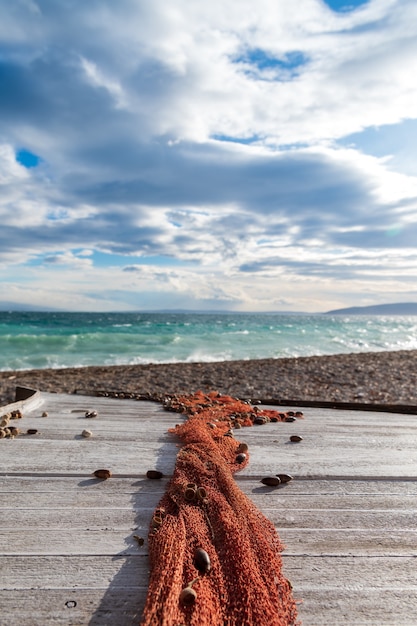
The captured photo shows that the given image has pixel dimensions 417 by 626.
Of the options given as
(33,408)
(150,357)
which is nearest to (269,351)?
(150,357)

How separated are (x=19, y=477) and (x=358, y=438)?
2373mm

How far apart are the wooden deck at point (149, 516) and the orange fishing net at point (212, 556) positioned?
3.2 inches

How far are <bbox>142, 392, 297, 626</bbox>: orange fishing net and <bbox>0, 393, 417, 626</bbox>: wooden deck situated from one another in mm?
82

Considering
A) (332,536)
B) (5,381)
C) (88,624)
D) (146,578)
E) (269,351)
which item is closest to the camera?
(88,624)

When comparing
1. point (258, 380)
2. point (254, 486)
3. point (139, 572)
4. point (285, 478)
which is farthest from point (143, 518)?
point (258, 380)

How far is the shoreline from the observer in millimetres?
11469

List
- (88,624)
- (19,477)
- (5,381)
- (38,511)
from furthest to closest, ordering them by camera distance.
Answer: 1. (5,381)
2. (19,477)
3. (38,511)
4. (88,624)

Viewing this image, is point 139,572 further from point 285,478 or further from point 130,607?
point 285,478

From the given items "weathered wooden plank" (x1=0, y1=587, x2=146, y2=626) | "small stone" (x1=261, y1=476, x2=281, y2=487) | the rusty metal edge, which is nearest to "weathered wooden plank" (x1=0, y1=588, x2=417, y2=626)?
"weathered wooden plank" (x1=0, y1=587, x2=146, y2=626)

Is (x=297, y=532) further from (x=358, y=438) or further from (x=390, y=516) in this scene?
(x=358, y=438)

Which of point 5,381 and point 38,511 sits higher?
point 38,511

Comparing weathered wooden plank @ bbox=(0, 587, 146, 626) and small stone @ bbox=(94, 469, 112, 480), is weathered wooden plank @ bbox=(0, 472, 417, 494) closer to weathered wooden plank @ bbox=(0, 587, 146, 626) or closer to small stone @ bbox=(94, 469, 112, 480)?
small stone @ bbox=(94, 469, 112, 480)

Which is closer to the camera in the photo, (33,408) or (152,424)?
(152,424)

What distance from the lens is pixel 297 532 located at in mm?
1938
